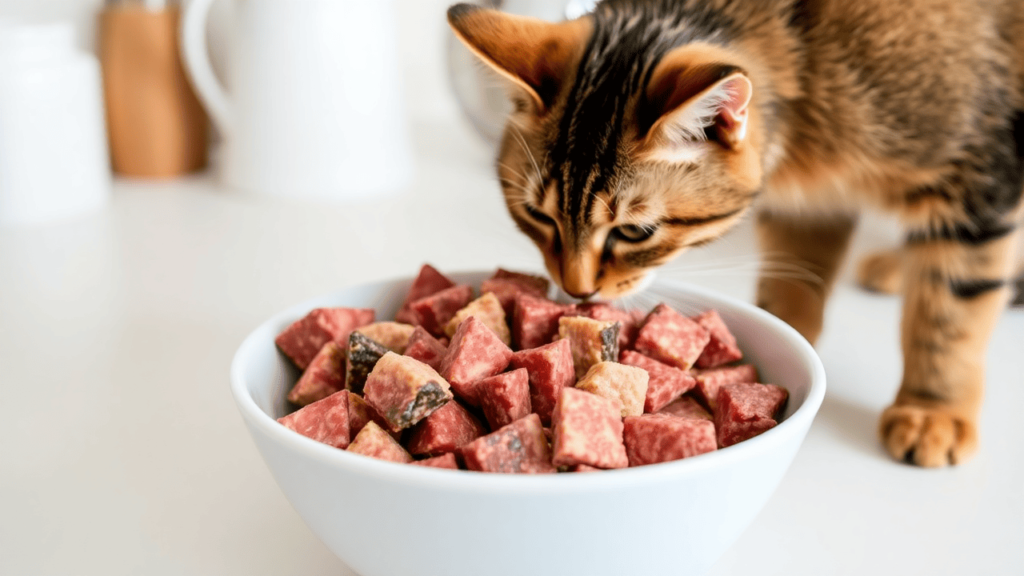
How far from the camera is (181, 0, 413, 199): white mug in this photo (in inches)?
56.4

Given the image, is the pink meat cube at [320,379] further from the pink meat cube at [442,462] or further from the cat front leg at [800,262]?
the cat front leg at [800,262]

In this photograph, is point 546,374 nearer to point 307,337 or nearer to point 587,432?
point 587,432

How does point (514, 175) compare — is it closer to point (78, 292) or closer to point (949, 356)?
point (949, 356)

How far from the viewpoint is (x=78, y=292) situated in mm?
1169

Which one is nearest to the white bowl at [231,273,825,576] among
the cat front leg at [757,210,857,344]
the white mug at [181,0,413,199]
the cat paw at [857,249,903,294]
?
the cat front leg at [757,210,857,344]

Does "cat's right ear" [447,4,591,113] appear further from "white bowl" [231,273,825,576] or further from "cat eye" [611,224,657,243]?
"white bowl" [231,273,825,576]

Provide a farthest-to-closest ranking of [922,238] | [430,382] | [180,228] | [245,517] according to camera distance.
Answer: [180,228] → [922,238] → [245,517] → [430,382]

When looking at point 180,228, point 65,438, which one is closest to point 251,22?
point 180,228

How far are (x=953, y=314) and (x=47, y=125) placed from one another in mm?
1399

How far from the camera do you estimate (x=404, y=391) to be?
0.59 m

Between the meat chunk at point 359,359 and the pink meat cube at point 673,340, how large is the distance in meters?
0.23

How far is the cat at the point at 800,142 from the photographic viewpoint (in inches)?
31.1

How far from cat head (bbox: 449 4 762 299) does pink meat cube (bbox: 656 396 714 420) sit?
0.58ft

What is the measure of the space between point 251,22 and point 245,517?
101 centimetres
